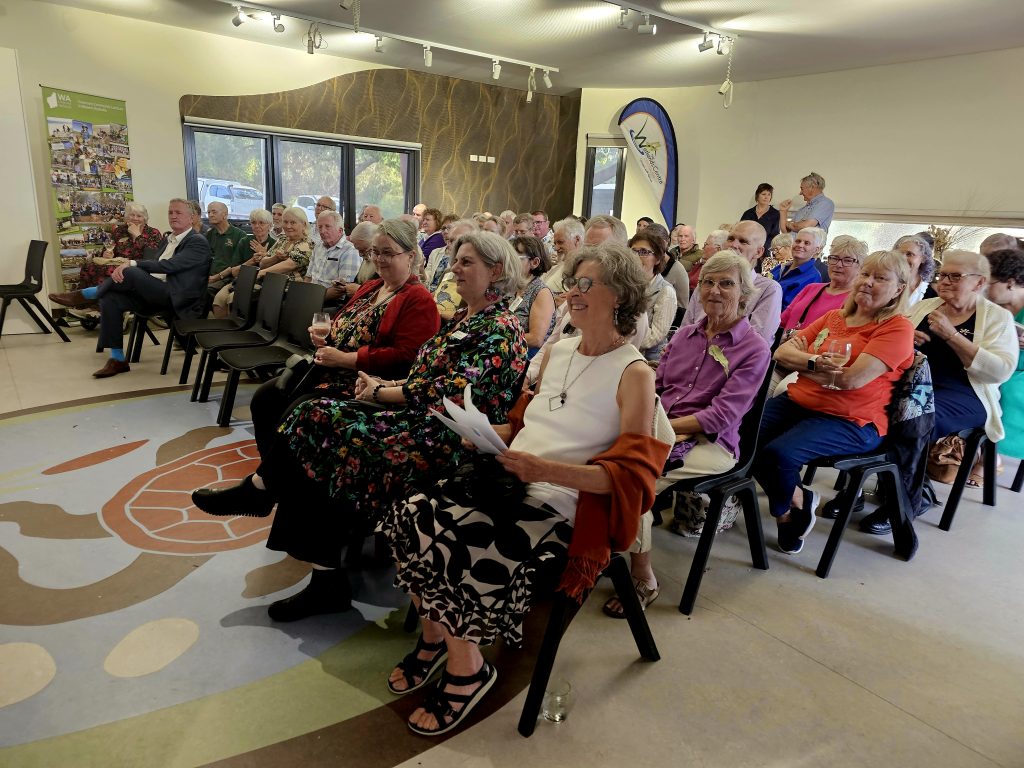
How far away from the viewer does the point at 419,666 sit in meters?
1.83

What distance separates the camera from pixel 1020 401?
317cm

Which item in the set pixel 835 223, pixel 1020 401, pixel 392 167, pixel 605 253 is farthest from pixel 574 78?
pixel 605 253

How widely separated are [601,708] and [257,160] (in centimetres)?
826

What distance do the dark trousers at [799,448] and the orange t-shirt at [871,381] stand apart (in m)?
0.04

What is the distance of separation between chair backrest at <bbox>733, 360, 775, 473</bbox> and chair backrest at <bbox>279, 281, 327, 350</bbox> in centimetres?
250

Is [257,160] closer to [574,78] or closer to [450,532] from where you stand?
[574,78]

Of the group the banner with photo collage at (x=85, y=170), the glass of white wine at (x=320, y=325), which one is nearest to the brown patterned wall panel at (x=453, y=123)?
the banner with photo collage at (x=85, y=170)

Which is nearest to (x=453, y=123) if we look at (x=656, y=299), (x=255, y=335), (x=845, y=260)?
(x=255, y=335)

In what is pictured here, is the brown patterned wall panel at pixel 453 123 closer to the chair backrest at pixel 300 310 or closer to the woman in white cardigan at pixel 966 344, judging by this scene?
the chair backrest at pixel 300 310

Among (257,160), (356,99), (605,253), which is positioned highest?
(356,99)

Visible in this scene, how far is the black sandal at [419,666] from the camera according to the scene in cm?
180

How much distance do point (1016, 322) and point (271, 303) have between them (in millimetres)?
4455

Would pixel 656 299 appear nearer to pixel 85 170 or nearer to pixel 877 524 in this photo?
pixel 877 524

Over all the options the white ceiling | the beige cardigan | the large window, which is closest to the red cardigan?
the beige cardigan
